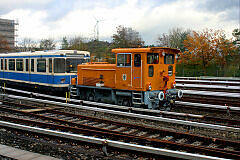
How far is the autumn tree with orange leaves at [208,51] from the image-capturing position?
138 feet

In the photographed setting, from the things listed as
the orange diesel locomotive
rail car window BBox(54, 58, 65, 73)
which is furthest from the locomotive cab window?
the orange diesel locomotive

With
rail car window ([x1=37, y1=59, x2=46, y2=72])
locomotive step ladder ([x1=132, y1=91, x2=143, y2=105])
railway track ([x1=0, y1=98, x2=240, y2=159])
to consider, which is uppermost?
rail car window ([x1=37, y1=59, x2=46, y2=72])

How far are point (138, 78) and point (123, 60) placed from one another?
4.28 feet

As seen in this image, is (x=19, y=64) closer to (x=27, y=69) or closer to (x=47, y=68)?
(x=27, y=69)

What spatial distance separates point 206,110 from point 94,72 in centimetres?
674

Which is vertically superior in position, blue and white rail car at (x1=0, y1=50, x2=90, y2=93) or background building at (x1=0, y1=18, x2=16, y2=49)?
background building at (x1=0, y1=18, x2=16, y2=49)

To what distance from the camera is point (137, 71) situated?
41.7 ft

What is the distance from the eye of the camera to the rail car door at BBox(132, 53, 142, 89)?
12.6 m

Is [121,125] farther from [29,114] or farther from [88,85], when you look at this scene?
[88,85]

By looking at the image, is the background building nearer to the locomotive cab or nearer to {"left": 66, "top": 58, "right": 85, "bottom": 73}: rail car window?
{"left": 66, "top": 58, "right": 85, "bottom": 73}: rail car window

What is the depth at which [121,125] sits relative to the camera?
10.1 metres

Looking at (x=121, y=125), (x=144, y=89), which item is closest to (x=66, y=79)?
(x=144, y=89)

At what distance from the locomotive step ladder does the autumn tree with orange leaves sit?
3065 cm

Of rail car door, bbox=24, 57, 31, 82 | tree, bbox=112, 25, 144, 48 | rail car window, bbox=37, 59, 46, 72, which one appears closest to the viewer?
rail car window, bbox=37, 59, 46, 72
